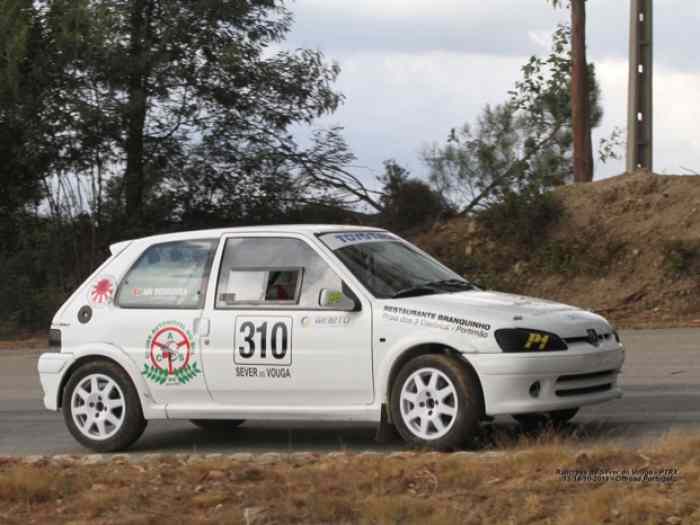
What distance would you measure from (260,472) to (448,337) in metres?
1.84

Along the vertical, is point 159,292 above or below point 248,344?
above

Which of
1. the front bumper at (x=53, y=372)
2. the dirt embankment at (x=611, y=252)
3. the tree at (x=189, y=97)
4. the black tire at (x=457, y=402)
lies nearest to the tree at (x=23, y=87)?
the tree at (x=189, y=97)

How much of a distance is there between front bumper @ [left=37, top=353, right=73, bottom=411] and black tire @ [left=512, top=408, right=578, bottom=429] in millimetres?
3503

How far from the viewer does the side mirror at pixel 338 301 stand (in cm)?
1055

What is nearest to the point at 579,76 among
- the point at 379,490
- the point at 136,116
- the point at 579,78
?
the point at 579,78

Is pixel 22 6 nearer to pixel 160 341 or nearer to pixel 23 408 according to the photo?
pixel 23 408

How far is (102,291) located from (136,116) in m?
14.9

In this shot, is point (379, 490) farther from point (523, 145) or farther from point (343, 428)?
point (523, 145)

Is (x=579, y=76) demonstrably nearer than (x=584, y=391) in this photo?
No

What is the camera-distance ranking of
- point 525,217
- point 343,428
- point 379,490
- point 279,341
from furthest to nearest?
point 525,217 → point 343,428 → point 279,341 → point 379,490

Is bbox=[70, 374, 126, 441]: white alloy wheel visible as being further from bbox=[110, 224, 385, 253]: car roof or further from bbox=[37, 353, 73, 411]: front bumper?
bbox=[110, 224, 385, 253]: car roof

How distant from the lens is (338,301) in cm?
1059

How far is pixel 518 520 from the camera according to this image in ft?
24.7

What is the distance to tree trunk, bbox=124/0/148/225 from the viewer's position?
84.6 feet
